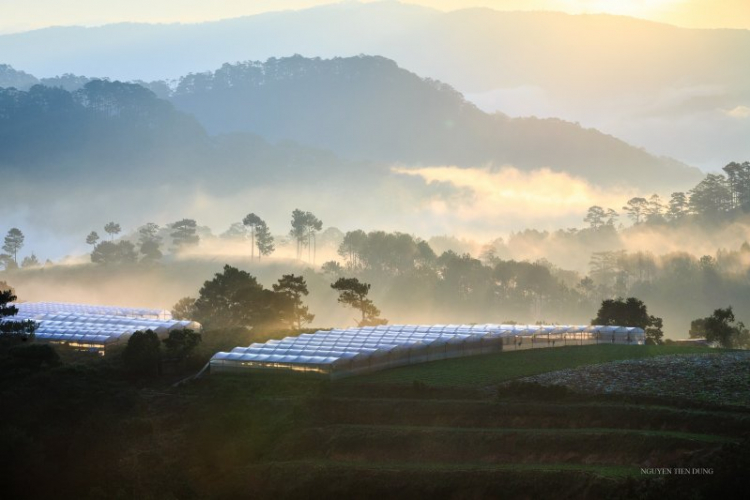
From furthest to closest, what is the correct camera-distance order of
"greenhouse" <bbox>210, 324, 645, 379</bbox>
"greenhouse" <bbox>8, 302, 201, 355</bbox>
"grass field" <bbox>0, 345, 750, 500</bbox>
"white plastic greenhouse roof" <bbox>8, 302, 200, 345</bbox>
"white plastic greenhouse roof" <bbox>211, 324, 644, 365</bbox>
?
1. "white plastic greenhouse roof" <bbox>8, 302, 200, 345</bbox>
2. "greenhouse" <bbox>8, 302, 201, 355</bbox>
3. "white plastic greenhouse roof" <bbox>211, 324, 644, 365</bbox>
4. "greenhouse" <bbox>210, 324, 645, 379</bbox>
5. "grass field" <bbox>0, 345, 750, 500</bbox>

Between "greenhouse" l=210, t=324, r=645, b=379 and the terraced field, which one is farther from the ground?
"greenhouse" l=210, t=324, r=645, b=379

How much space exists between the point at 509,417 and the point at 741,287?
108 meters

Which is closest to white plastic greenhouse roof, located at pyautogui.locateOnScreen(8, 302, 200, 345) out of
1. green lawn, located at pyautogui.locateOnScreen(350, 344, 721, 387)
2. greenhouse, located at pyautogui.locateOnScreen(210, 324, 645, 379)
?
greenhouse, located at pyautogui.locateOnScreen(210, 324, 645, 379)

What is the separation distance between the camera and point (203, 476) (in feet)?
182

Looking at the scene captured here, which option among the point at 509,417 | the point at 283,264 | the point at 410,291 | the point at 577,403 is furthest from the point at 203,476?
the point at 283,264

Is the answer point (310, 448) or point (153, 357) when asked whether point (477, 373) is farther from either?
point (153, 357)

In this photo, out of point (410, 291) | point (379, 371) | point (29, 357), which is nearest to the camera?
point (29, 357)

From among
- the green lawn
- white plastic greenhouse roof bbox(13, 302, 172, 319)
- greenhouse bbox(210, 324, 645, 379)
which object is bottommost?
the green lawn

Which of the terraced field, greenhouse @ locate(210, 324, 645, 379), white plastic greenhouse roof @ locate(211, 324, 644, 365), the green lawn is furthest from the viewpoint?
white plastic greenhouse roof @ locate(211, 324, 644, 365)

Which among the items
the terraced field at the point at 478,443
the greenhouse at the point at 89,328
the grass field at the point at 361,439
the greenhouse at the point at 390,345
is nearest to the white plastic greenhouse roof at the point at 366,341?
the greenhouse at the point at 390,345

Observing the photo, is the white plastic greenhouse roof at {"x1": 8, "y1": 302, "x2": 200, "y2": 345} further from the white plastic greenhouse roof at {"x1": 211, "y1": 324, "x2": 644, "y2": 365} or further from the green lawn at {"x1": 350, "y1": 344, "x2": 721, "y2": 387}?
the green lawn at {"x1": 350, "y1": 344, "x2": 721, "y2": 387}

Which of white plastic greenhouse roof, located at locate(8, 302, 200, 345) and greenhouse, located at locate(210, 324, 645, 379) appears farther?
white plastic greenhouse roof, located at locate(8, 302, 200, 345)

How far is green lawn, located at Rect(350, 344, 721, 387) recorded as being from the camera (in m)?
68.1

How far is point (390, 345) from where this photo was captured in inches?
2972
